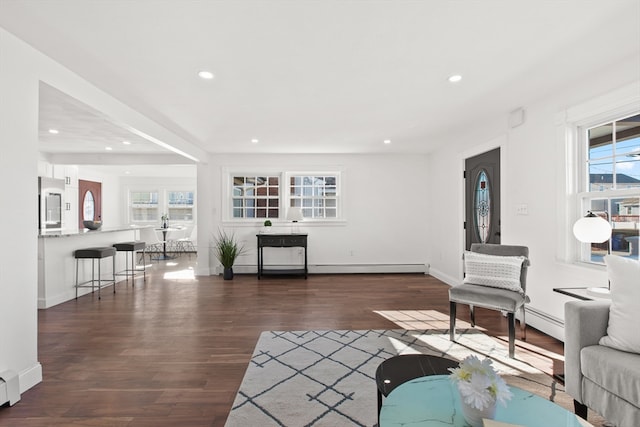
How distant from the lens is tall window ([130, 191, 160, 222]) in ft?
31.8

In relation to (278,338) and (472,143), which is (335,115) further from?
(278,338)

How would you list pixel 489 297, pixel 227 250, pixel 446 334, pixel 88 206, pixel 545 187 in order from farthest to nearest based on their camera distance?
1. pixel 88 206
2. pixel 227 250
3. pixel 545 187
4. pixel 446 334
5. pixel 489 297

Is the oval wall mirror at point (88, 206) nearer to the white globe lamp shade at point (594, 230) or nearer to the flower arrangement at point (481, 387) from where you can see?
the flower arrangement at point (481, 387)

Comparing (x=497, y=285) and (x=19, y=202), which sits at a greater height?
(x=19, y=202)

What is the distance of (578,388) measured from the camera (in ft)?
5.86

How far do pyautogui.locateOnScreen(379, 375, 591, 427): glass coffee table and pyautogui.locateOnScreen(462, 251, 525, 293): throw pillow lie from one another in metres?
1.69

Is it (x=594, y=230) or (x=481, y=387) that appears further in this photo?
(x=594, y=230)

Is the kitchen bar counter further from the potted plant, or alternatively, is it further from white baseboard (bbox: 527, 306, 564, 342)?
white baseboard (bbox: 527, 306, 564, 342)

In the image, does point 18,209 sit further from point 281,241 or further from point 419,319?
point 281,241

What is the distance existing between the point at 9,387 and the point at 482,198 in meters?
4.99

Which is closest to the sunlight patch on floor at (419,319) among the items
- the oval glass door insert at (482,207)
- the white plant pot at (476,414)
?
the oval glass door insert at (482,207)

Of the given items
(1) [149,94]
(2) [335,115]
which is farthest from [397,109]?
(1) [149,94]

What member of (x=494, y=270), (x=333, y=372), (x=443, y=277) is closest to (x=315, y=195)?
(x=443, y=277)

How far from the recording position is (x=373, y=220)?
6.40 metres
